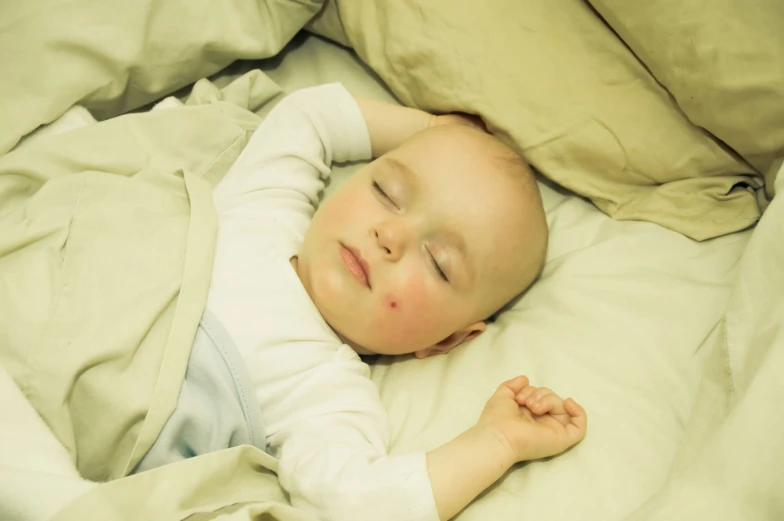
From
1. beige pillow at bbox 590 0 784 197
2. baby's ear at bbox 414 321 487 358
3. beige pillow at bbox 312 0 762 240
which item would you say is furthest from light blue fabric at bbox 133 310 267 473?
beige pillow at bbox 590 0 784 197

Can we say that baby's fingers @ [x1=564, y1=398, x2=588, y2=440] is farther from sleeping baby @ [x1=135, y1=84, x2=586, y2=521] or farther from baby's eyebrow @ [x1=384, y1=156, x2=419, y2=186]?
baby's eyebrow @ [x1=384, y1=156, x2=419, y2=186]

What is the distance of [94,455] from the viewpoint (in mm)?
762

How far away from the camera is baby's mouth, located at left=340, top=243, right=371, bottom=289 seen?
0.85 meters

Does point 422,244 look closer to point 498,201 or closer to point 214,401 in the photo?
point 498,201

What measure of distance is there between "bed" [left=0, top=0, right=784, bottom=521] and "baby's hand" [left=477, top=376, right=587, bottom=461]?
0.08 ft

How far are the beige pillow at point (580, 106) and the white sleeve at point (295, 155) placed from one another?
14 cm

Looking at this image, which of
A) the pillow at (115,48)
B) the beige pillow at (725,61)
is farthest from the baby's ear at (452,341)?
the pillow at (115,48)

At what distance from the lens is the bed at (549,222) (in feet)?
2.29

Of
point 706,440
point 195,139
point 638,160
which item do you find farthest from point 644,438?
point 195,139

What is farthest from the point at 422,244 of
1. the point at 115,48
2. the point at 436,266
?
the point at 115,48

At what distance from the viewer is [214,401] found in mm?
818

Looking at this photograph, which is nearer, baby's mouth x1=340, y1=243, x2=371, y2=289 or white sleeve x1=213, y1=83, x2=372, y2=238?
baby's mouth x1=340, y1=243, x2=371, y2=289

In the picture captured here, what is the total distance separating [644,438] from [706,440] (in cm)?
10

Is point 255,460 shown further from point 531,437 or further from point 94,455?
point 531,437
